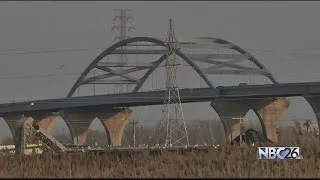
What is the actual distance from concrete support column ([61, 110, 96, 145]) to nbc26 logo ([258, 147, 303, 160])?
7244 centimetres

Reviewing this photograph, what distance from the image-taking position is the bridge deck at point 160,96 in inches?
2913

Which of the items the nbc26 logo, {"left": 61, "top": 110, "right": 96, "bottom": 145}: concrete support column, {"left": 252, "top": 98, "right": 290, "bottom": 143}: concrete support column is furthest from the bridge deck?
the nbc26 logo

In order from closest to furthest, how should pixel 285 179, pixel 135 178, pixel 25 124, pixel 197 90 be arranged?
pixel 285 179 → pixel 135 178 → pixel 25 124 → pixel 197 90

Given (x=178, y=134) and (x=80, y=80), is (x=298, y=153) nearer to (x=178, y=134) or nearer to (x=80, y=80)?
(x=178, y=134)

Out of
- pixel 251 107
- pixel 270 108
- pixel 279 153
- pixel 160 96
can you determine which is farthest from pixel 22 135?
pixel 270 108

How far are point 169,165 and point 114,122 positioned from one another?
72426mm

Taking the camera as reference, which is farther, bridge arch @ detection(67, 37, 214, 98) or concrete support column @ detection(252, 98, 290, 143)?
bridge arch @ detection(67, 37, 214, 98)

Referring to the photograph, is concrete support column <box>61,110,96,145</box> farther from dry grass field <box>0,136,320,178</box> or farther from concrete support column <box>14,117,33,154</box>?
dry grass field <box>0,136,320,178</box>

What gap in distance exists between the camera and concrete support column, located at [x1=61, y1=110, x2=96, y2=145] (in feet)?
301

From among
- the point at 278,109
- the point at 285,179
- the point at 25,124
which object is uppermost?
the point at 278,109

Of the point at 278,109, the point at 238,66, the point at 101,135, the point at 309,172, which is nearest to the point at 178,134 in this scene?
the point at 278,109

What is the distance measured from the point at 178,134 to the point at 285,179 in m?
37.4

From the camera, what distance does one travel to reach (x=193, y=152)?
23.0 m

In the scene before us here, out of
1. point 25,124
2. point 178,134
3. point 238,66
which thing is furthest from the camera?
point 238,66
